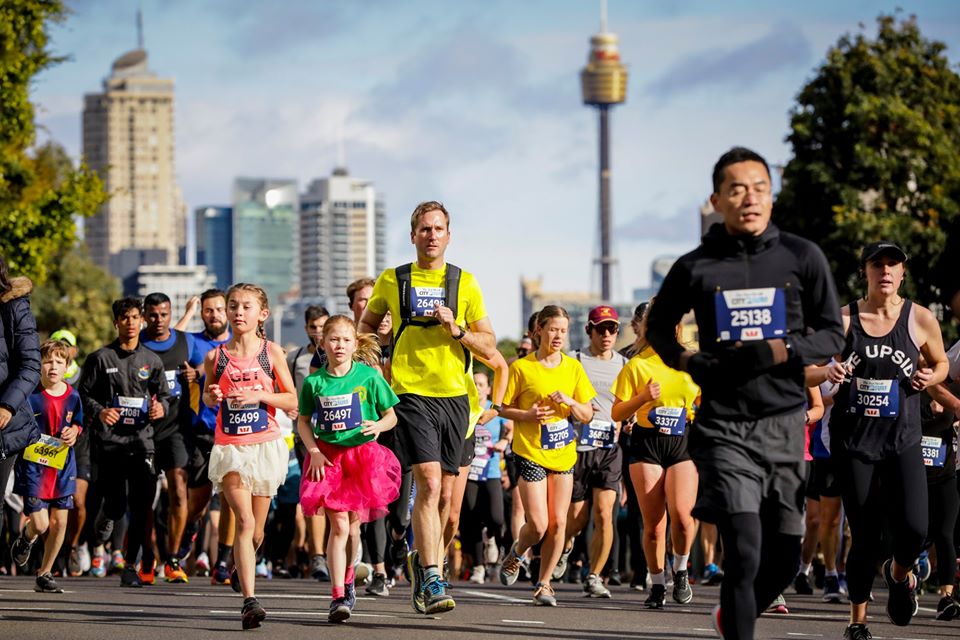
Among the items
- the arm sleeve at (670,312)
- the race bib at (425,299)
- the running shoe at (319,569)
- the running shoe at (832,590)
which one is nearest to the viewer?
the arm sleeve at (670,312)

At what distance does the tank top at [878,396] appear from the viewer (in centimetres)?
1080

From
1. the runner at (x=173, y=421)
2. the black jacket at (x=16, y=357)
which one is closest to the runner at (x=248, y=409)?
the black jacket at (x=16, y=357)

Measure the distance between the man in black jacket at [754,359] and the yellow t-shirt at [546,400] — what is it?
18.0 feet

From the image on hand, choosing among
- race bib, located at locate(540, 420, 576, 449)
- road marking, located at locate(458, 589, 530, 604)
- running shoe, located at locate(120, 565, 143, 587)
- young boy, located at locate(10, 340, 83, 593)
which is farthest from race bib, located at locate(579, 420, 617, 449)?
young boy, located at locate(10, 340, 83, 593)

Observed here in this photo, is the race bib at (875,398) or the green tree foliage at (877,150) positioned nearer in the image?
the race bib at (875,398)

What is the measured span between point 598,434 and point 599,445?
122 millimetres

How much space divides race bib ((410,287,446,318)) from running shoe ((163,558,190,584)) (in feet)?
18.2

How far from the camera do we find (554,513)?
13508mm

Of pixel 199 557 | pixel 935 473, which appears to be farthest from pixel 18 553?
pixel 935 473

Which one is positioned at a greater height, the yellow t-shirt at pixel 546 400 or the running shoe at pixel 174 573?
the yellow t-shirt at pixel 546 400

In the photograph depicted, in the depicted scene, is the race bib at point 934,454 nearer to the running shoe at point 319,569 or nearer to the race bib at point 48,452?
the running shoe at point 319,569

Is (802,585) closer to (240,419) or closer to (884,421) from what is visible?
(884,421)

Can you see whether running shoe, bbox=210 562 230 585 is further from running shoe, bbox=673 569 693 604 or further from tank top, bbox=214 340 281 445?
tank top, bbox=214 340 281 445

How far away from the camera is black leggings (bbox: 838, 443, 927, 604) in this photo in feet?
35.0
